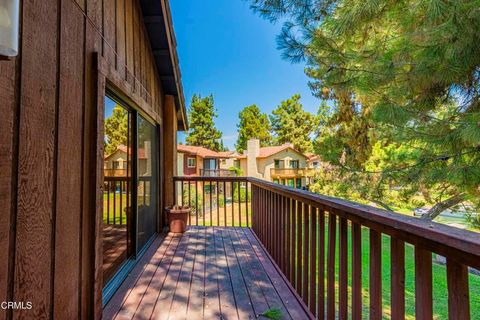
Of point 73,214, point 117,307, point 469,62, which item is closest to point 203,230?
point 117,307

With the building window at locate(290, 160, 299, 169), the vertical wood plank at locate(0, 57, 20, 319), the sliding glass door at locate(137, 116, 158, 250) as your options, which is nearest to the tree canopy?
the sliding glass door at locate(137, 116, 158, 250)

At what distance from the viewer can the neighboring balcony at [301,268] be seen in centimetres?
94

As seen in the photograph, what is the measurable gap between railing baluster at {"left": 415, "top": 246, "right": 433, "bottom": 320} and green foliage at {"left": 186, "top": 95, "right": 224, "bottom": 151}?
88.3 ft

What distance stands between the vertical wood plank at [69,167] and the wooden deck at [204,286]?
2.06ft

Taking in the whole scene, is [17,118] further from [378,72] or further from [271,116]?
[271,116]

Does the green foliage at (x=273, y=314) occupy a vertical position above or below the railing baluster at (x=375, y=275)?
below

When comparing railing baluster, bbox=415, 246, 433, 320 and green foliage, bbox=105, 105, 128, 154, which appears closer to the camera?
railing baluster, bbox=415, 246, 433, 320

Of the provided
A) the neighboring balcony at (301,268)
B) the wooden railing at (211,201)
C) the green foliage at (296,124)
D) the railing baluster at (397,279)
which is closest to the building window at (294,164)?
the green foliage at (296,124)

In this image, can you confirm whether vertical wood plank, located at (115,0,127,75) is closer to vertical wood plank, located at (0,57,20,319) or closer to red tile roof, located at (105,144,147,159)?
red tile roof, located at (105,144,147,159)

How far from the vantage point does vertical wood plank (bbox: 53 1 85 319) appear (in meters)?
1.42

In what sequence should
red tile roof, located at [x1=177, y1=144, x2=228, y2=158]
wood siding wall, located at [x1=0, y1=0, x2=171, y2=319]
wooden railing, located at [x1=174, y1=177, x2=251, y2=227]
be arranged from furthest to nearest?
red tile roof, located at [x1=177, y1=144, x2=228, y2=158]
wooden railing, located at [x1=174, y1=177, x2=251, y2=227]
wood siding wall, located at [x1=0, y1=0, x2=171, y2=319]

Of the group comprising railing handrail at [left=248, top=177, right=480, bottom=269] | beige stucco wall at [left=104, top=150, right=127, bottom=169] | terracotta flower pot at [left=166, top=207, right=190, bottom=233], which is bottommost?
terracotta flower pot at [left=166, top=207, right=190, bottom=233]

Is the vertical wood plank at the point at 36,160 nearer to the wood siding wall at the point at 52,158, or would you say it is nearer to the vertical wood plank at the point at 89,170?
the wood siding wall at the point at 52,158

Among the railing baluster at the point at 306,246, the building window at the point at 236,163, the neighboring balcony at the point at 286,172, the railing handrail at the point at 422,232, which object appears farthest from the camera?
the building window at the point at 236,163
